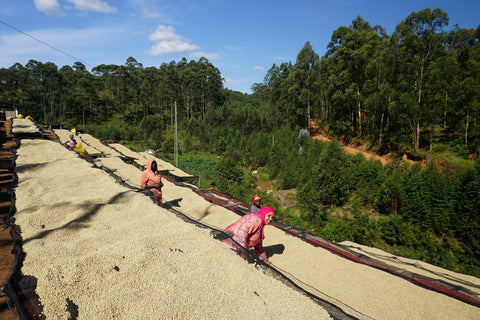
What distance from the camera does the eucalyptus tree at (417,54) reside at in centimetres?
1565

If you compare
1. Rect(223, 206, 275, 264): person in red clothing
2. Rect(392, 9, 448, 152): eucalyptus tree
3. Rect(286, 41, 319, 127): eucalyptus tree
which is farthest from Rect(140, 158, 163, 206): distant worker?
Rect(286, 41, 319, 127): eucalyptus tree

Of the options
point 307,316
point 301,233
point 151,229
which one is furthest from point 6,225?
point 301,233

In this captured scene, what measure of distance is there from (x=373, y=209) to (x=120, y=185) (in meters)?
12.1

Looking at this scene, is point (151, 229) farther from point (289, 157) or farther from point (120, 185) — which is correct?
point (289, 157)

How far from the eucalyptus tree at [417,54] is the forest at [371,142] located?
6 cm

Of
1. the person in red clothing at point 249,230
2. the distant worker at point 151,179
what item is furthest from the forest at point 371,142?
the person in red clothing at point 249,230

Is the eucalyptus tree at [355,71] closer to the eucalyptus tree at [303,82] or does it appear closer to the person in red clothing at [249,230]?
the eucalyptus tree at [303,82]

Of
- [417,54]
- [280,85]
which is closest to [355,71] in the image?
[417,54]

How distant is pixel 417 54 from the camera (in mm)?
16875

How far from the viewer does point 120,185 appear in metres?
5.46

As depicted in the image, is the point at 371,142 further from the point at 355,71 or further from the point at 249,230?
the point at 249,230

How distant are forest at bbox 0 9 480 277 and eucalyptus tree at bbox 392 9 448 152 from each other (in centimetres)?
6

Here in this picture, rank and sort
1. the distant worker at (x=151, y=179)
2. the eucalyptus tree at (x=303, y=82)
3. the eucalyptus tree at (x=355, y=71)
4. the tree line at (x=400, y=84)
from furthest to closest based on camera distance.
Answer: the eucalyptus tree at (x=303, y=82) < the eucalyptus tree at (x=355, y=71) < the tree line at (x=400, y=84) < the distant worker at (x=151, y=179)

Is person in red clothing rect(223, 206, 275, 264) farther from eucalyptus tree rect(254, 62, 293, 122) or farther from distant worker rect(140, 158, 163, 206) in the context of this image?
eucalyptus tree rect(254, 62, 293, 122)
